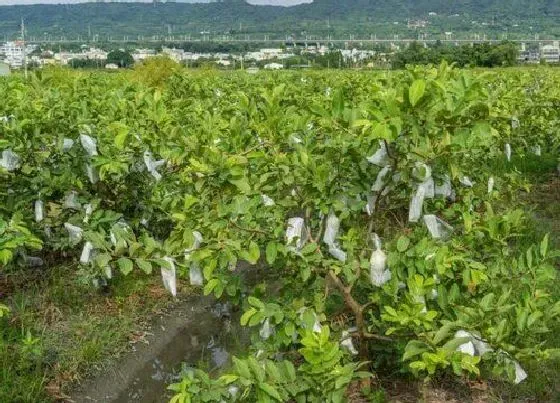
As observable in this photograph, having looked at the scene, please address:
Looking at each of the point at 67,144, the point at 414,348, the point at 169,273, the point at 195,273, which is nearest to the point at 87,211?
the point at 67,144

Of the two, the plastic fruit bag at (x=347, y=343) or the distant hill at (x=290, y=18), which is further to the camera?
the distant hill at (x=290, y=18)

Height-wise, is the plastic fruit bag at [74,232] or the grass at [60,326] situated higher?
the plastic fruit bag at [74,232]

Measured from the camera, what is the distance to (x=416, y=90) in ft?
6.78

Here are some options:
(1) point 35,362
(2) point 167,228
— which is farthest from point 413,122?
(2) point 167,228

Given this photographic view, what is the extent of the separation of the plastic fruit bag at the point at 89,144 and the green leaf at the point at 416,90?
2.23 m

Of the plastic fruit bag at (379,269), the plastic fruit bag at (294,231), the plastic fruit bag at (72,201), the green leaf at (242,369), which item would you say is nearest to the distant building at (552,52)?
the plastic fruit bag at (72,201)

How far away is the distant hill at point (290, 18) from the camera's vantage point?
117 meters

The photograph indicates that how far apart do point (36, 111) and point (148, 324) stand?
142cm

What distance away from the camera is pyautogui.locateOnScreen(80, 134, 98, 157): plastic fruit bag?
378 cm

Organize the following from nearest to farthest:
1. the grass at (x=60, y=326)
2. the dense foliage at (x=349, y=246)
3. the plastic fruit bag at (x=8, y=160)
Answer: the dense foliage at (x=349, y=246) → the grass at (x=60, y=326) → the plastic fruit bag at (x=8, y=160)

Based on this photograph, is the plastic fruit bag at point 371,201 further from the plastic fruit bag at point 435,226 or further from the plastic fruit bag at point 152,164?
the plastic fruit bag at point 152,164

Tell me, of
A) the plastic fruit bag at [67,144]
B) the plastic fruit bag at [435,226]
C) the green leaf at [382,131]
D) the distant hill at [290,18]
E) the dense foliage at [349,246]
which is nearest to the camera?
the green leaf at [382,131]

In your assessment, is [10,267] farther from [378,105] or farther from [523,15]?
[523,15]

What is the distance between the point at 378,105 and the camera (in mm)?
2293
